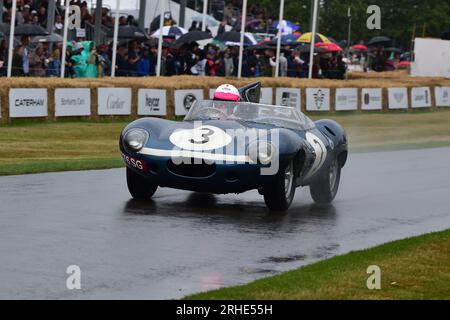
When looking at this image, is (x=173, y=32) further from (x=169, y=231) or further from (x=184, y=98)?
(x=169, y=231)

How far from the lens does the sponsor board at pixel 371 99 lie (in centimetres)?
3681

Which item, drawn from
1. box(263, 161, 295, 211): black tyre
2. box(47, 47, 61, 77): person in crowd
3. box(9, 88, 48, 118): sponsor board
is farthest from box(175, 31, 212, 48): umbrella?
box(263, 161, 295, 211): black tyre

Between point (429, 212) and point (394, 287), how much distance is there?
533cm

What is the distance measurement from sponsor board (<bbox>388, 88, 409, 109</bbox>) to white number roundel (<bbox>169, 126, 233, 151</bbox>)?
86.0ft

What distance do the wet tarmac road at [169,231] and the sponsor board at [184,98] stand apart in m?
12.3

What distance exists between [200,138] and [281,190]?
1.03 m

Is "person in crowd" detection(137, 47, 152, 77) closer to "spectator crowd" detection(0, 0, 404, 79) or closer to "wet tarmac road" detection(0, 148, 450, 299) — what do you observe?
"spectator crowd" detection(0, 0, 404, 79)

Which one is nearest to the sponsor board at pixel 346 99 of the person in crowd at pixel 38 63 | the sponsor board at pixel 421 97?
the sponsor board at pixel 421 97

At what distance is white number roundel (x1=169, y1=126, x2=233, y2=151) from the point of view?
1228 centimetres

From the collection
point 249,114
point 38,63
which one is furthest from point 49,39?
point 249,114

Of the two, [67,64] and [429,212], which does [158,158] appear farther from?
[67,64]

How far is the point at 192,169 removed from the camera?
40.2 feet

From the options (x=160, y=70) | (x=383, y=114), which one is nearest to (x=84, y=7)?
(x=160, y=70)

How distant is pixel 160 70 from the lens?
33.3 metres
